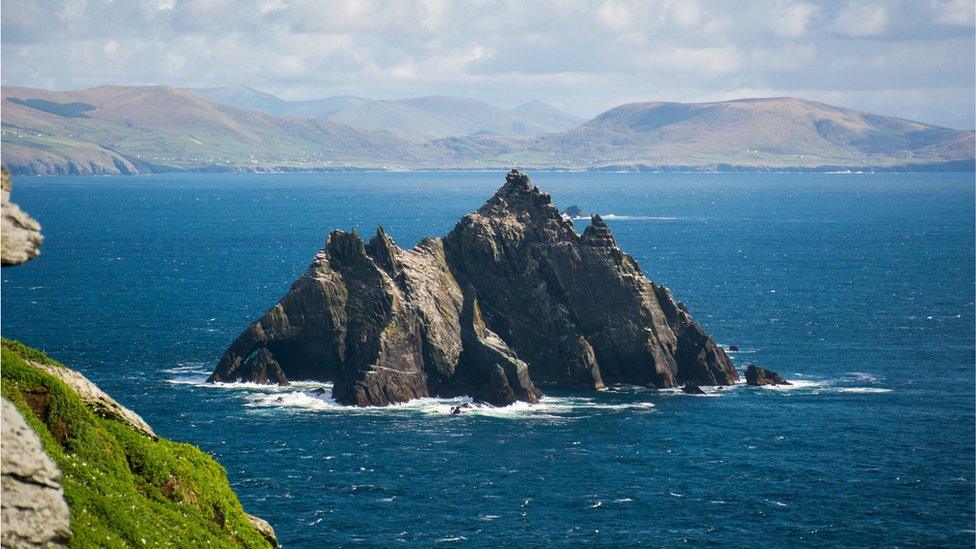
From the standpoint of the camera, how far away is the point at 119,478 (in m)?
43.6

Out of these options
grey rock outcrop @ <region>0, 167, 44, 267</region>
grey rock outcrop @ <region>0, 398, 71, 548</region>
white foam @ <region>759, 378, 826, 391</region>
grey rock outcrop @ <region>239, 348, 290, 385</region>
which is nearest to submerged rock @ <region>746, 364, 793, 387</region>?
white foam @ <region>759, 378, 826, 391</region>

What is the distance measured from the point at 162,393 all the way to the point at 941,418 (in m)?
72.2

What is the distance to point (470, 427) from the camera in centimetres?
10669

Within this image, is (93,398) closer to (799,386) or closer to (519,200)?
(799,386)

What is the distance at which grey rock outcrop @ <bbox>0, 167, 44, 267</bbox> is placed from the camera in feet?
85.3

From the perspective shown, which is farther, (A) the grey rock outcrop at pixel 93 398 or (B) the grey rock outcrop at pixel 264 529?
(B) the grey rock outcrop at pixel 264 529

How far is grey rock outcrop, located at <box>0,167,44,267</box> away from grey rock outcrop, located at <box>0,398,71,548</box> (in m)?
3.33

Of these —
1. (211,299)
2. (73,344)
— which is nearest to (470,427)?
(73,344)

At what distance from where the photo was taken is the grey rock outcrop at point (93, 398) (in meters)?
48.4

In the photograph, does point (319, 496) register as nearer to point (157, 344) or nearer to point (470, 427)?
point (470, 427)

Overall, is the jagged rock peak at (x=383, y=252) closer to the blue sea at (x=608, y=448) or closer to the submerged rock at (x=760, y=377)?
the blue sea at (x=608, y=448)

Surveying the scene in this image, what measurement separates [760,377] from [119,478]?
8975cm

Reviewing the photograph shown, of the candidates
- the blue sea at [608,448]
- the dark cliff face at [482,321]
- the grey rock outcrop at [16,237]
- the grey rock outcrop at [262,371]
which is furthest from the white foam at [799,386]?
the grey rock outcrop at [16,237]

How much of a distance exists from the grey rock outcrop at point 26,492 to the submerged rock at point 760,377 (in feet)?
343
